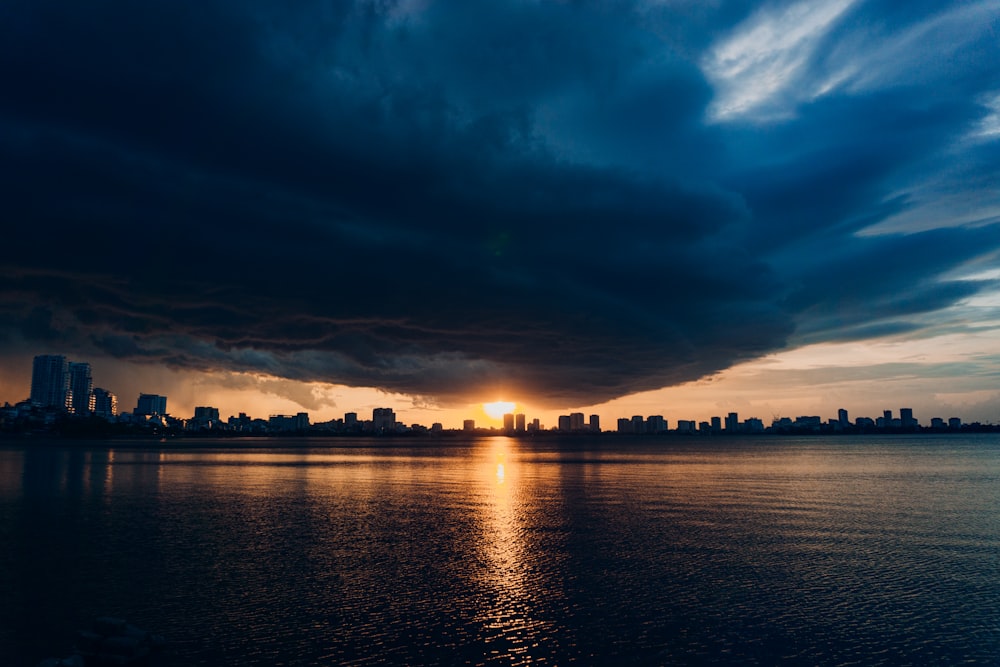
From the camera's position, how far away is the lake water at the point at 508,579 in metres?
29.5

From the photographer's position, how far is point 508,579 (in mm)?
41969

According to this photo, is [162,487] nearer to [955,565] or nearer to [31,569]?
[31,569]

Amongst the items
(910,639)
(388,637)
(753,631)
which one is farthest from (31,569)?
(910,639)

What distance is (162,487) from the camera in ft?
320

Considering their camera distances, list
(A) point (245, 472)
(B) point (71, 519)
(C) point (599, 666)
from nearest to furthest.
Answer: (C) point (599, 666) → (B) point (71, 519) → (A) point (245, 472)

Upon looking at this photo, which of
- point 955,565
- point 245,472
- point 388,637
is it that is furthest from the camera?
point 245,472

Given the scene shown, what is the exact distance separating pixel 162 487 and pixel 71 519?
36611 mm

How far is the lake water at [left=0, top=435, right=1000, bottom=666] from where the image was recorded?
29469 mm

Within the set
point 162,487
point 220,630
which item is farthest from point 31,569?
point 162,487

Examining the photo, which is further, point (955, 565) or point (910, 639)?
point (955, 565)

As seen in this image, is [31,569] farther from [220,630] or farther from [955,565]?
[955,565]

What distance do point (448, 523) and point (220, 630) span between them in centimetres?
3632

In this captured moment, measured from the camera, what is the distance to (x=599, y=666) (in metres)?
27.1

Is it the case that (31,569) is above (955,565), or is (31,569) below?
above
